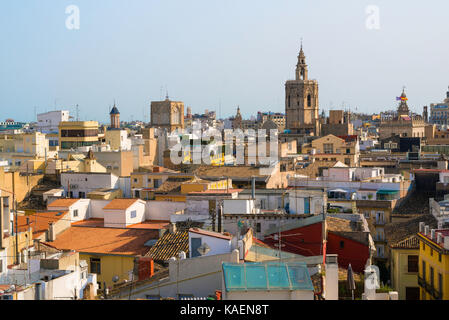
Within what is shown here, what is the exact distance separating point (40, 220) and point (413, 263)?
1133 centimetres

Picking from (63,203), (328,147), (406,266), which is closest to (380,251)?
(406,266)

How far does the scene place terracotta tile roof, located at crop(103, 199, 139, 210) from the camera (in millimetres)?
21469

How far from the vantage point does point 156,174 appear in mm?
27344

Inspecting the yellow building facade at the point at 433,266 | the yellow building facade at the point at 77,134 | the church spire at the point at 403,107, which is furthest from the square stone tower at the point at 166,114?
the yellow building facade at the point at 433,266

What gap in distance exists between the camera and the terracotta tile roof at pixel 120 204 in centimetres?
2147

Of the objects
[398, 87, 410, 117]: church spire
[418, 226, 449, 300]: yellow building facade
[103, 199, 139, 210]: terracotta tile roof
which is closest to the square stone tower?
[398, 87, 410, 117]: church spire

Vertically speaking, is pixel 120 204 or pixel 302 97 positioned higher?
pixel 302 97

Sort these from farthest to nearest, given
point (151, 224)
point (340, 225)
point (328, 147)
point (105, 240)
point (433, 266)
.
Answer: point (328, 147) < point (151, 224) < point (105, 240) < point (340, 225) < point (433, 266)

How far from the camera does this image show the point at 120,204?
2184cm

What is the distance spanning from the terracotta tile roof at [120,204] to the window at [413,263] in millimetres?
8792

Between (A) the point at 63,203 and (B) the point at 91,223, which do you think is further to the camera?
(A) the point at 63,203

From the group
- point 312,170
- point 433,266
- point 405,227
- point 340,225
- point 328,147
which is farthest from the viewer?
point 328,147

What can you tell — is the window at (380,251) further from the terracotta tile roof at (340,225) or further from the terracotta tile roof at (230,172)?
the terracotta tile roof at (230,172)

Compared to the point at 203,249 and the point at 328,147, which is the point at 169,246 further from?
the point at 328,147
